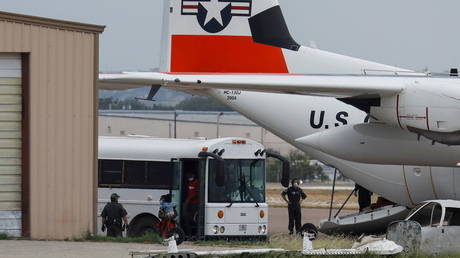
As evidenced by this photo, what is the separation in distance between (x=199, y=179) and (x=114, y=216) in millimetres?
2213

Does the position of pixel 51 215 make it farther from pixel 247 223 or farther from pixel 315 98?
pixel 315 98

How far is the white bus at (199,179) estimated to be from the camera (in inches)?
925

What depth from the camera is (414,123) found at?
68.2 ft

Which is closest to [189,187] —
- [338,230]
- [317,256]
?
[338,230]

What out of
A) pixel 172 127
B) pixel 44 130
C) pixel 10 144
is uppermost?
pixel 44 130

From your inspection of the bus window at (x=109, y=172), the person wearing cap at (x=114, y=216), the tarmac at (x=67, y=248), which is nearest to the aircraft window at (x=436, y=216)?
the tarmac at (x=67, y=248)

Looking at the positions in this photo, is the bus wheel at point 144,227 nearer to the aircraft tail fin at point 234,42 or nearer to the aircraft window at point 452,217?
the aircraft tail fin at point 234,42

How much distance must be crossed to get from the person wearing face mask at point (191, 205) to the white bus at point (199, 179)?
14 centimetres

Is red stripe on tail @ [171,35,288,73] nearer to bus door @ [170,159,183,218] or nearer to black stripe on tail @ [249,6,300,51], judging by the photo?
black stripe on tail @ [249,6,300,51]

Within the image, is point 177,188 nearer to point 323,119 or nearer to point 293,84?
point 323,119

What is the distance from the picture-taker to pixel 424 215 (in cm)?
1898

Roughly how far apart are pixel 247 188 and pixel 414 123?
15.2ft

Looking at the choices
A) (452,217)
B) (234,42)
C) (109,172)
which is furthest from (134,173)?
(452,217)

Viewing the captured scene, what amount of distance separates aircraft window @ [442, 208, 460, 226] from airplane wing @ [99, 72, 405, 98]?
3.21m
